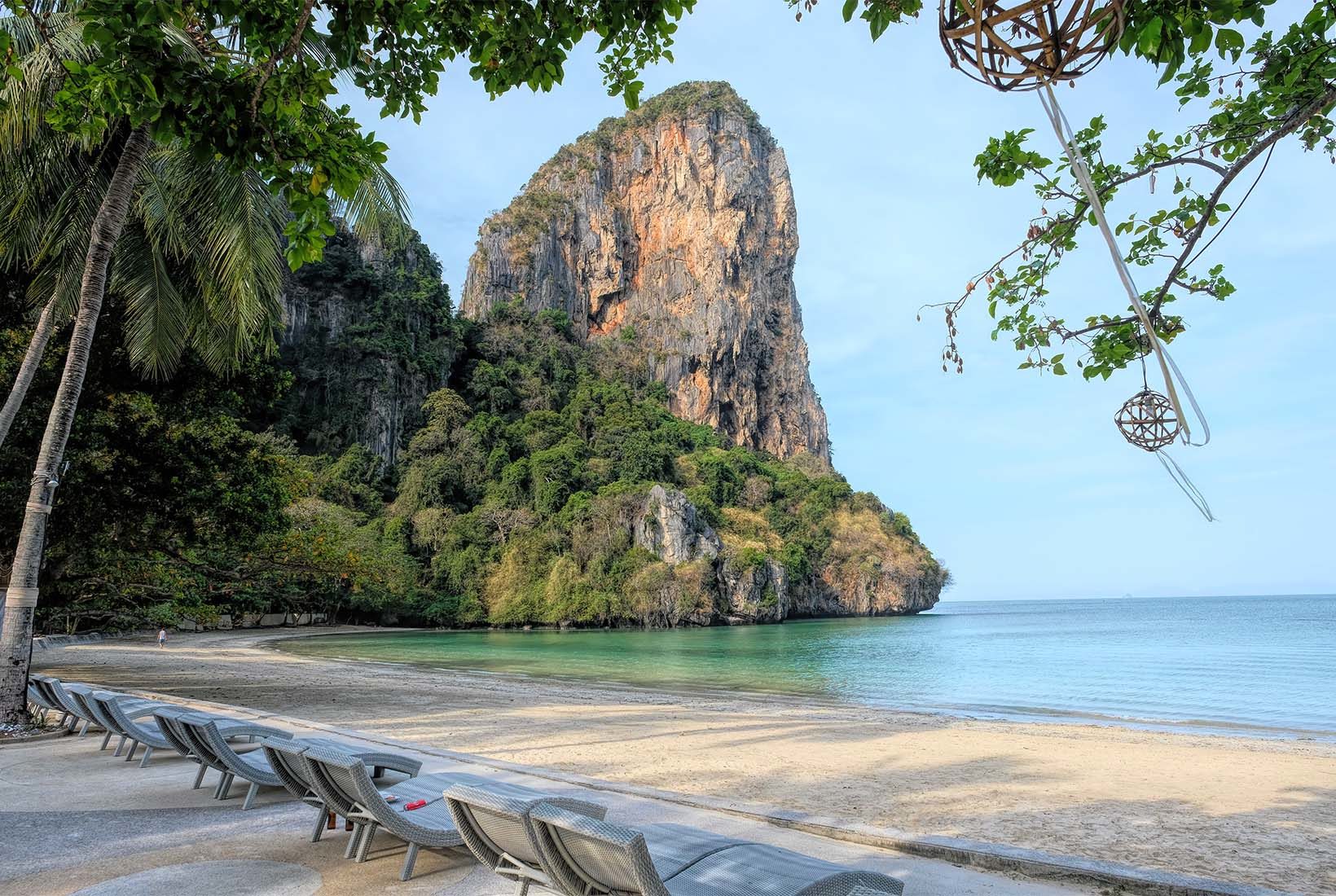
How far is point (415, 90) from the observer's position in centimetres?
352

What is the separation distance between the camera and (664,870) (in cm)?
314

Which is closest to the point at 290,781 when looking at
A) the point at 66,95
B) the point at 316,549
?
the point at 66,95

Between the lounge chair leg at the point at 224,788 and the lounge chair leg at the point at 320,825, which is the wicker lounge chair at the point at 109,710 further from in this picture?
the lounge chair leg at the point at 320,825

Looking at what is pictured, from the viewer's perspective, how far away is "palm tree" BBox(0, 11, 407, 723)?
23.9 feet

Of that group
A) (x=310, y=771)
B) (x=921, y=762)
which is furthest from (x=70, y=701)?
(x=921, y=762)

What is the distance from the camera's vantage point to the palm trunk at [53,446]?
7242mm

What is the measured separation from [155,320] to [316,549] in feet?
18.4

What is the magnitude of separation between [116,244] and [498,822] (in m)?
8.04

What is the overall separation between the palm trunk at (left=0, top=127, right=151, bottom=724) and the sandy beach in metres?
3.35

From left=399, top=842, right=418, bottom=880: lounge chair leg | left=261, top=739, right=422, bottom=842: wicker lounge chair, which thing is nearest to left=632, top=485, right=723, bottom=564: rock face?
left=261, top=739, right=422, bottom=842: wicker lounge chair

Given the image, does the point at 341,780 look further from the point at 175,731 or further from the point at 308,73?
the point at 308,73

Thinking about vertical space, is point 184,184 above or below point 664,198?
below

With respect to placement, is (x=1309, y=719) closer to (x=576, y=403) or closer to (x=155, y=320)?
(x=155, y=320)

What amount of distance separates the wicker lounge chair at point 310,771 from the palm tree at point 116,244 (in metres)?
4.40
